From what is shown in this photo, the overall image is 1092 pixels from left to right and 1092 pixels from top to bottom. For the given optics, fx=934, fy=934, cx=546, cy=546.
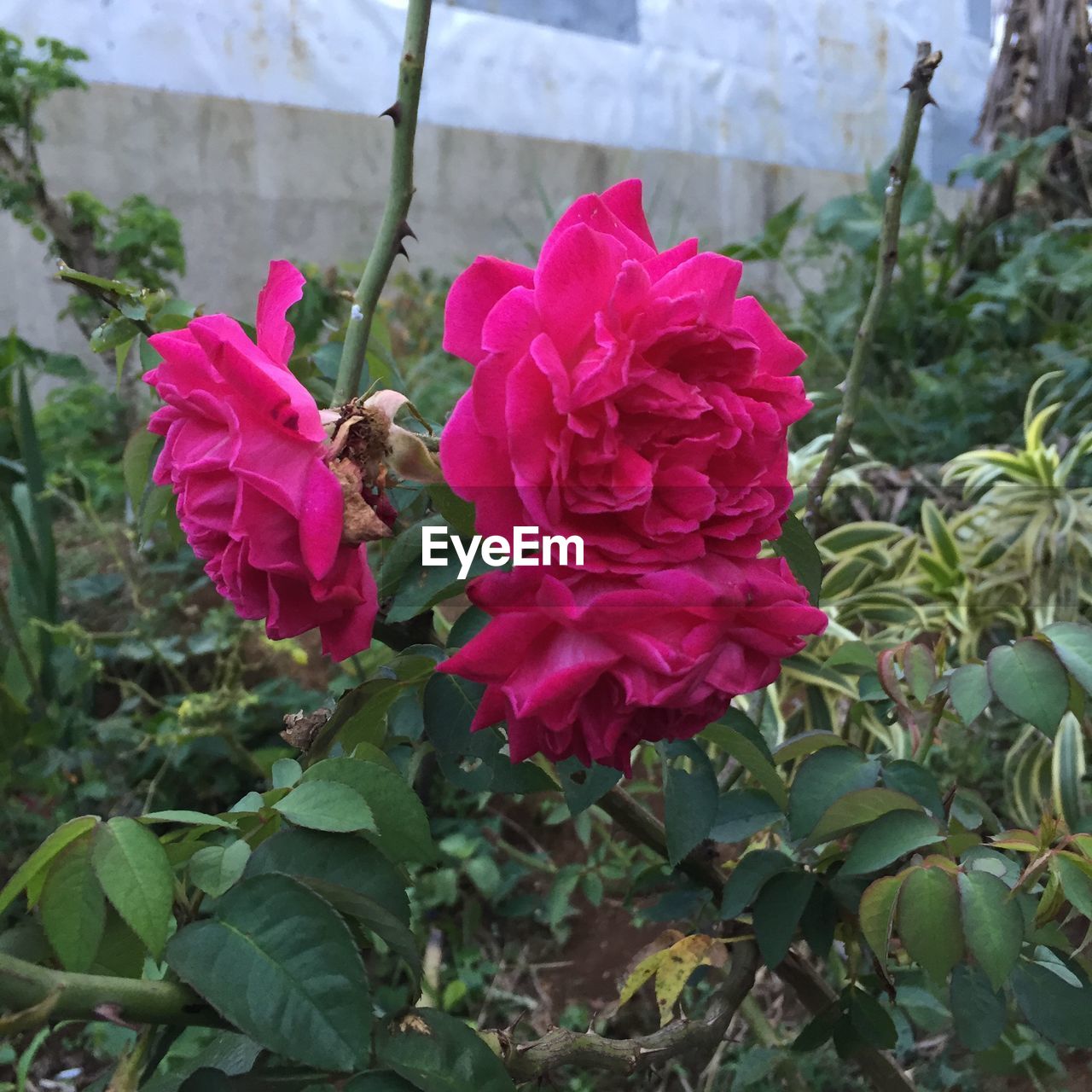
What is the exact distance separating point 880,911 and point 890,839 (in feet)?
0.11

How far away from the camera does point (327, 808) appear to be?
0.29 metres

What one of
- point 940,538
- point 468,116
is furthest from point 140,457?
point 468,116

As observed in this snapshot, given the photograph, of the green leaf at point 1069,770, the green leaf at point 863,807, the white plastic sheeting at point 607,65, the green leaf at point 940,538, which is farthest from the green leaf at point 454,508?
the white plastic sheeting at point 607,65

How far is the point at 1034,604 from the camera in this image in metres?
1.31

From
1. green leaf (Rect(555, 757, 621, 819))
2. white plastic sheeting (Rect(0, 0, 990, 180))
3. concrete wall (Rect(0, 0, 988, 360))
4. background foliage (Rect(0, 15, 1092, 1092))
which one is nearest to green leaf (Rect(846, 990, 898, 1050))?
background foliage (Rect(0, 15, 1092, 1092))

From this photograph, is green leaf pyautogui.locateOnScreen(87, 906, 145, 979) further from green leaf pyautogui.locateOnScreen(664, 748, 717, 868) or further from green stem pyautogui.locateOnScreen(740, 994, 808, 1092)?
green stem pyautogui.locateOnScreen(740, 994, 808, 1092)

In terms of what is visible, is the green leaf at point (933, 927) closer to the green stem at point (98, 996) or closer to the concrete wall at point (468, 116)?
the green stem at point (98, 996)

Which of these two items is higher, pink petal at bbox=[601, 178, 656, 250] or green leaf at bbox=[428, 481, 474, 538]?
pink petal at bbox=[601, 178, 656, 250]

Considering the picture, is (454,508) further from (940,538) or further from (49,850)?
(940,538)

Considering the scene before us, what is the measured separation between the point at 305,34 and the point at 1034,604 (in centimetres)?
240

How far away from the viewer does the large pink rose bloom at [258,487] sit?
0.28m

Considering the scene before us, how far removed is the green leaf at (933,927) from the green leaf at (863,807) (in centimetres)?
5

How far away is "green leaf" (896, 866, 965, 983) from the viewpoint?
0.37 m

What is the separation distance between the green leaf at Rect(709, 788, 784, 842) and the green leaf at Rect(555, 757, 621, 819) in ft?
0.43
